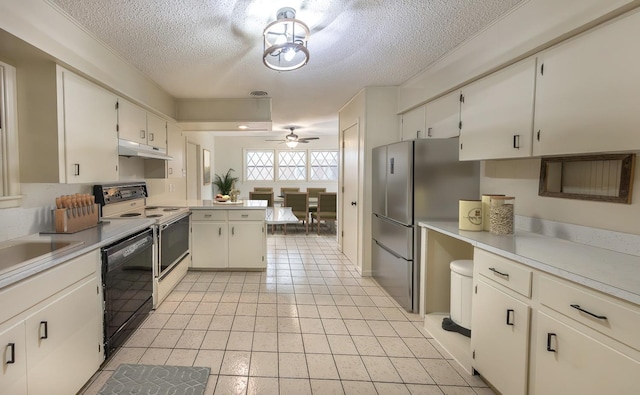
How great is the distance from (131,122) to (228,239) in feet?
5.55

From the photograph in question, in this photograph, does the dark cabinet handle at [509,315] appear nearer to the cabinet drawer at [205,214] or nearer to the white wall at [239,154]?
the cabinet drawer at [205,214]

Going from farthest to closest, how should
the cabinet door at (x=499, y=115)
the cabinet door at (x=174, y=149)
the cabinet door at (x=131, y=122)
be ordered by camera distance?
the cabinet door at (x=174, y=149), the cabinet door at (x=131, y=122), the cabinet door at (x=499, y=115)

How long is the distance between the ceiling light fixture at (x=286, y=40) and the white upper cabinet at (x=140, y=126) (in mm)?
1511

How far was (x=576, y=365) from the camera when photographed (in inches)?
46.2

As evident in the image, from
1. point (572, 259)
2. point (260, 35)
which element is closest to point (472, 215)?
point (572, 259)

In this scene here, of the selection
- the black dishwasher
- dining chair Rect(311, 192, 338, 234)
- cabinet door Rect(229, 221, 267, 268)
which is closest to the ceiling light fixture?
the black dishwasher

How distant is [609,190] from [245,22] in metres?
2.46

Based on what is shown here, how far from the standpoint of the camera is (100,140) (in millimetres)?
2332

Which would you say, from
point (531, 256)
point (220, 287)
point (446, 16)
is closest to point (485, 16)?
point (446, 16)

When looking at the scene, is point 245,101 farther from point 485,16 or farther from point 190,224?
point 485,16

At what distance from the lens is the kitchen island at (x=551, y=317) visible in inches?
41.0

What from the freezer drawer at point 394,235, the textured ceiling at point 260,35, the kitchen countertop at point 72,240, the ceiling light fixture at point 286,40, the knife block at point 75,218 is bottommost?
the freezer drawer at point 394,235

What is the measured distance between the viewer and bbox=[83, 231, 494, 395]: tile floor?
5.86ft

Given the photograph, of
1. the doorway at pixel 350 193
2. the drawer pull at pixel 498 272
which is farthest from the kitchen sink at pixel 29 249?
the doorway at pixel 350 193
